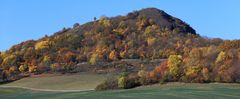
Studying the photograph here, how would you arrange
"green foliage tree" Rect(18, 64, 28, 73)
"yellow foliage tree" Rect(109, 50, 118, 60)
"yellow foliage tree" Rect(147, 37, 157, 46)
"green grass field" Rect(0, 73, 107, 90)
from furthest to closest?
"yellow foliage tree" Rect(147, 37, 157, 46), "yellow foliage tree" Rect(109, 50, 118, 60), "green foliage tree" Rect(18, 64, 28, 73), "green grass field" Rect(0, 73, 107, 90)

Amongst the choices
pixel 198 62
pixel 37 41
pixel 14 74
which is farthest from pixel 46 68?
pixel 198 62

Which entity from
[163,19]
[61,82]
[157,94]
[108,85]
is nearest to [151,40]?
[163,19]

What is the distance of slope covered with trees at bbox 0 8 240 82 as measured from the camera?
458ft

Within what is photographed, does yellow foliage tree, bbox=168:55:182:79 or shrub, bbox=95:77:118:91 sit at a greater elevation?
yellow foliage tree, bbox=168:55:182:79

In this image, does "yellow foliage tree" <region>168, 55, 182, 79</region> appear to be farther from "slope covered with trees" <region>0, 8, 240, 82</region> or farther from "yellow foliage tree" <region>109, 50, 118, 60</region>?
"yellow foliage tree" <region>109, 50, 118, 60</region>

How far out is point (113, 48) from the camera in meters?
151

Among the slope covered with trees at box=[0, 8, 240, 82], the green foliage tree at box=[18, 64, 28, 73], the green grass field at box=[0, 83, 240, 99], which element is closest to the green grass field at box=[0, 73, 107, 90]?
the slope covered with trees at box=[0, 8, 240, 82]

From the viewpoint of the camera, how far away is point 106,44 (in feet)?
506

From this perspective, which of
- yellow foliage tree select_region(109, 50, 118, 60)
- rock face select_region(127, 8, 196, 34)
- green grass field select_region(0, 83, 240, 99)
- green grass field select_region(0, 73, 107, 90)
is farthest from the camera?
rock face select_region(127, 8, 196, 34)

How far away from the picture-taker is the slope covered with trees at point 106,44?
140 metres

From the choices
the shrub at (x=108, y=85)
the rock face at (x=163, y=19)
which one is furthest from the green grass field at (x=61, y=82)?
the rock face at (x=163, y=19)

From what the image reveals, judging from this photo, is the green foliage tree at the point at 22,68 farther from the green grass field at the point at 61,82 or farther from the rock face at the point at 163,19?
the rock face at the point at 163,19

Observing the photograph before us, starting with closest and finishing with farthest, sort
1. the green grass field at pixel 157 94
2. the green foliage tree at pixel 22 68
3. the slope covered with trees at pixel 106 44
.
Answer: the green grass field at pixel 157 94 < the green foliage tree at pixel 22 68 < the slope covered with trees at pixel 106 44

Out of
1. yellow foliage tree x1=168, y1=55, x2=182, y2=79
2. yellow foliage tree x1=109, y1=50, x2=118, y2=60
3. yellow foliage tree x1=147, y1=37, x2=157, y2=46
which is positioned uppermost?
yellow foliage tree x1=147, y1=37, x2=157, y2=46
